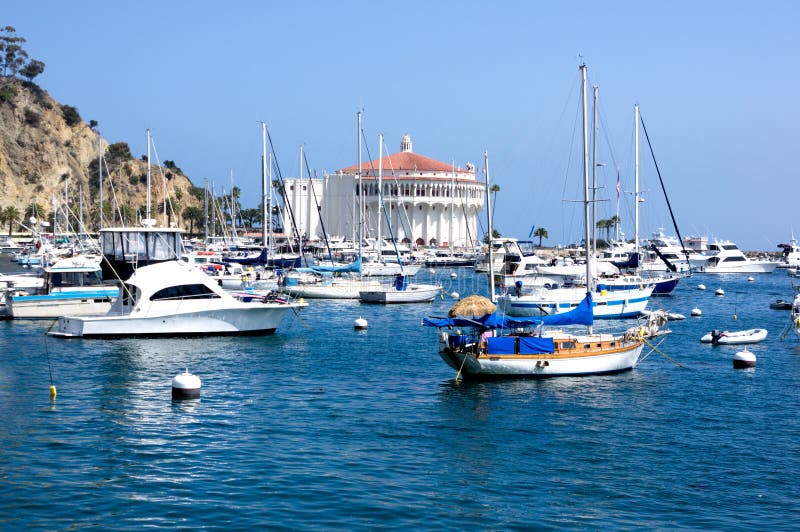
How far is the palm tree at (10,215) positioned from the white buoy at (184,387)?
120698mm

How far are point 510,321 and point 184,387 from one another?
502 inches

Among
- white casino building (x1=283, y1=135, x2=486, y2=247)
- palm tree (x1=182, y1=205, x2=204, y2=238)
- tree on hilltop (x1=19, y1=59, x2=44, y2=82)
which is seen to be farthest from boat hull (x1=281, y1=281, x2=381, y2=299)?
tree on hilltop (x1=19, y1=59, x2=44, y2=82)

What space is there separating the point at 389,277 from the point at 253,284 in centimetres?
2417

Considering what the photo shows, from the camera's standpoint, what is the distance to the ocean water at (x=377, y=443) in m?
23.4

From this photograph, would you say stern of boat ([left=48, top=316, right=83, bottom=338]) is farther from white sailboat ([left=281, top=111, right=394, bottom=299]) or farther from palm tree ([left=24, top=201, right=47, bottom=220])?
palm tree ([left=24, top=201, right=47, bottom=220])

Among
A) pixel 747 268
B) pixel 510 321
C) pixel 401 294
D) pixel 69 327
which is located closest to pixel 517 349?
pixel 510 321

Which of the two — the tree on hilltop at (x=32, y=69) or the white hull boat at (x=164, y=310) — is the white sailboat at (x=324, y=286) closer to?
the white hull boat at (x=164, y=310)

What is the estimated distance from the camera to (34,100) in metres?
166

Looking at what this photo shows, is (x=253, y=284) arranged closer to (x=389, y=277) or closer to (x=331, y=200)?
(x=389, y=277)

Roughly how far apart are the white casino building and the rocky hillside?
864 inches

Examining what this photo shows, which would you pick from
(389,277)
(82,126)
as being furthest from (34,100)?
(389,277)

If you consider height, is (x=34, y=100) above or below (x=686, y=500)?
above

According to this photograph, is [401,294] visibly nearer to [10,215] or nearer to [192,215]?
[10,215]

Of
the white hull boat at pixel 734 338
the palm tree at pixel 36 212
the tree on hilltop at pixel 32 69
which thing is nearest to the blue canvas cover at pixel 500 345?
the white hull boat at pixel 734 338
